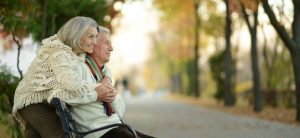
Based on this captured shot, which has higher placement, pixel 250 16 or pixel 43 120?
pixel 250 16

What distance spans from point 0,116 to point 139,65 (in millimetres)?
94218

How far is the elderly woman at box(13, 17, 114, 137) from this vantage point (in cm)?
410

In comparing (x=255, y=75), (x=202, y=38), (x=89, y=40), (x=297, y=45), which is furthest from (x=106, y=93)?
(x=202, y=38)

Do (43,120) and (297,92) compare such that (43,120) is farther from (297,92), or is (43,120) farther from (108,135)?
(297,92)

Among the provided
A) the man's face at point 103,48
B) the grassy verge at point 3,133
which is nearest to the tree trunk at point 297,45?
the grassy verge at point 3,133

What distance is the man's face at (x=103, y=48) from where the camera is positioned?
4340mm

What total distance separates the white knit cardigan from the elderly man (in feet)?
0.27

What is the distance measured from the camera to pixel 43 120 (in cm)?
428

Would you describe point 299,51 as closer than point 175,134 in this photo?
No

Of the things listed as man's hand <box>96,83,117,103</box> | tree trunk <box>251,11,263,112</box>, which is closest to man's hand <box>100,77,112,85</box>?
man's hand <box>96,83,117,103</box>

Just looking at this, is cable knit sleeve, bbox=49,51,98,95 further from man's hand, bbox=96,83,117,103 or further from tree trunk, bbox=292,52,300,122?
tree trunk, bbox=292,52,300,122

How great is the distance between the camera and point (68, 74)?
4.07 meters

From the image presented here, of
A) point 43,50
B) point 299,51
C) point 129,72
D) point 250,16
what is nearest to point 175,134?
point 299,51

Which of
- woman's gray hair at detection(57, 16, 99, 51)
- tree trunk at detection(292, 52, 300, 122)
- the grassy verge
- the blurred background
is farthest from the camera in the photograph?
tree trunk at detection(292, 52, 300, 122)
